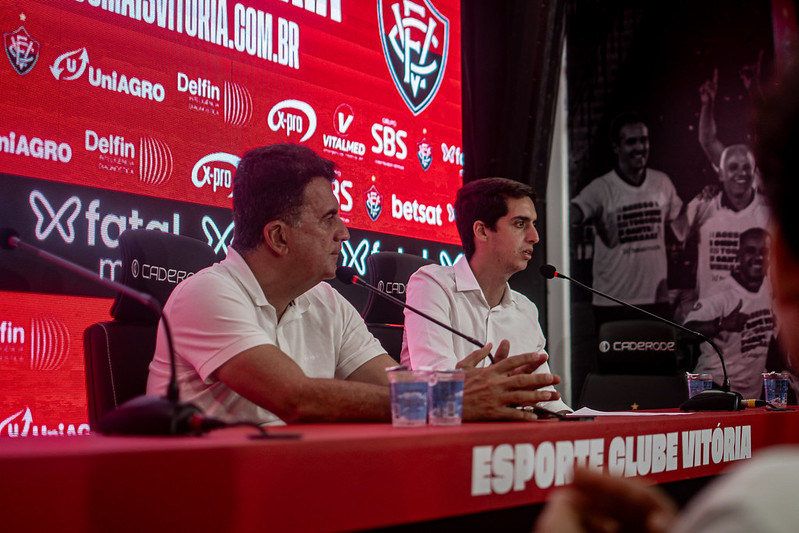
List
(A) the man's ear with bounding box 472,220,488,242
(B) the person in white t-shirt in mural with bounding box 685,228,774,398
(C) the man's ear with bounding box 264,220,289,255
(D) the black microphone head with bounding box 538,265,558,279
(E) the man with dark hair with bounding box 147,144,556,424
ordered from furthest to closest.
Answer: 1. (B) the person in white t-shirt in mural with bounding box 685,228,774,398
2. (A) the man's ear with bounding box 472,220,488,242
3. (D) the black microphone head with bounding box 538,265,558,279
4. (C) the man's ear with bounding box 264,220,289,255
5. (E) the man with dark hair with bounding box 147,144,556,424

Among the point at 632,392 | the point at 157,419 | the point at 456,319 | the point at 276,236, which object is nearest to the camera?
the point at 157,419

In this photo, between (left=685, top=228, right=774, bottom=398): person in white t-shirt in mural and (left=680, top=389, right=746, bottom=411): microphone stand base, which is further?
Answer: (left=685, top=228, right=774, bottom=398): person in white t-shirt in mural

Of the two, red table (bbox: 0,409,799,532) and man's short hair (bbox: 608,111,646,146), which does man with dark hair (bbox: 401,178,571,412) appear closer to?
red table (bbox: 0,409,799,532)

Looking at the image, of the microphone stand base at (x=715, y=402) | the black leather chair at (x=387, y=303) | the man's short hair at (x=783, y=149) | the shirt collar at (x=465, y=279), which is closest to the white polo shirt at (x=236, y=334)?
the black leather chair at (x=387, y=303)

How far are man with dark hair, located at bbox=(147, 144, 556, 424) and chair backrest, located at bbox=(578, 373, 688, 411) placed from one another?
1702 mm

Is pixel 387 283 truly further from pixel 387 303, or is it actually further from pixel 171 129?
pixel 171 129

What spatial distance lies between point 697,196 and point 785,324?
4.65 metres

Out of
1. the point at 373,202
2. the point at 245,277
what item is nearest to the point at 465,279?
the point at 373,202

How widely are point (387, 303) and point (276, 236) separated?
0.89 meters

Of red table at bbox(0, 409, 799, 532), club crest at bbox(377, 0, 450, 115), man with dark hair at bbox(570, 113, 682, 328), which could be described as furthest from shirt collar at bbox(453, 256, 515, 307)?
man with dark hair at bbox(570, 113, 682, 328)

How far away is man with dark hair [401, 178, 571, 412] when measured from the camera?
2.55 m

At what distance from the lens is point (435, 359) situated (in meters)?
2.48

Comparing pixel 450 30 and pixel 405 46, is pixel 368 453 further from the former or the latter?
pixel 450 30

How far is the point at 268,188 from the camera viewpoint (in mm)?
1996
